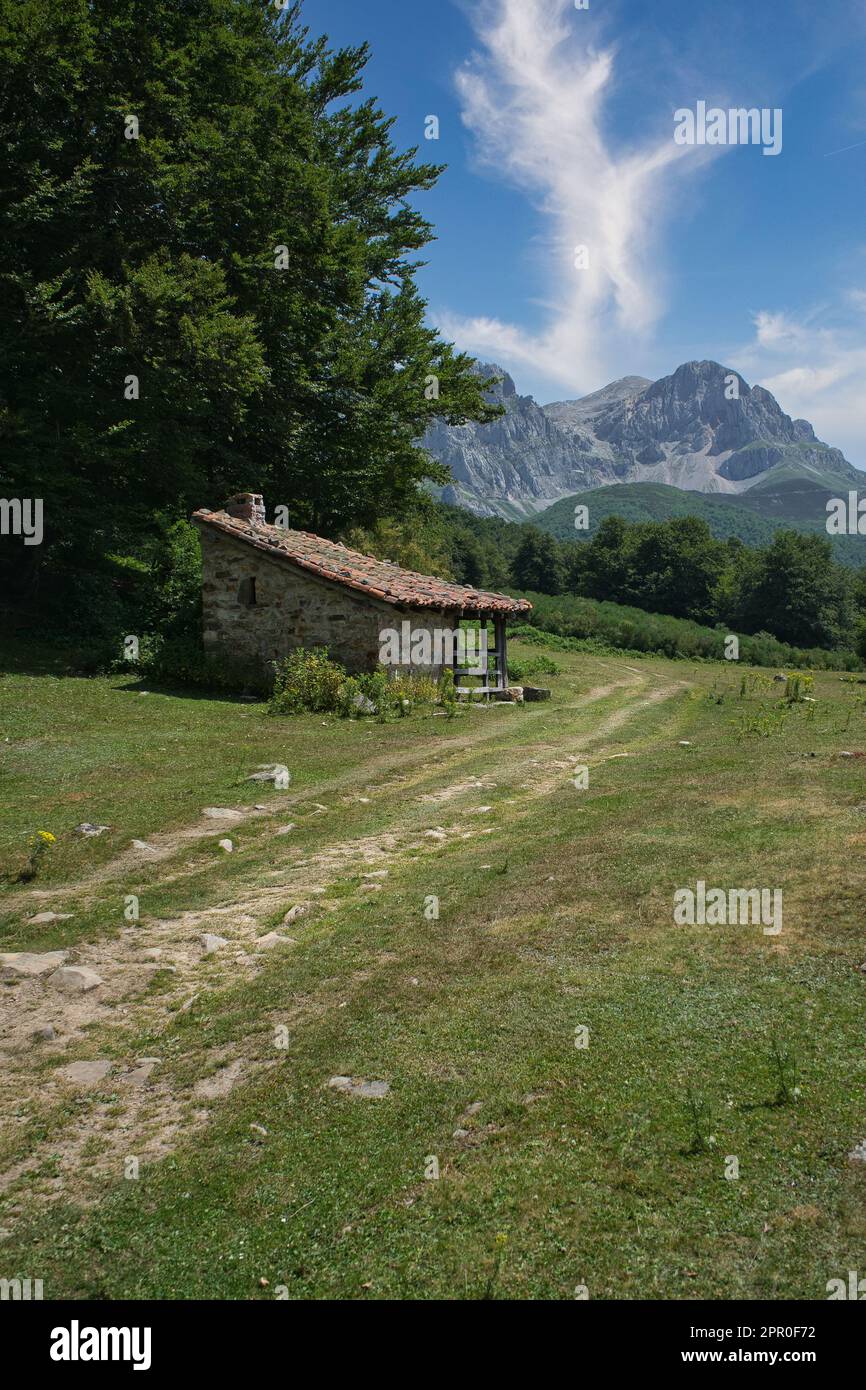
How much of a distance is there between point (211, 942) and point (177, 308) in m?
20.0

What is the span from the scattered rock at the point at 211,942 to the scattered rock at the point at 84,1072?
5.11ft

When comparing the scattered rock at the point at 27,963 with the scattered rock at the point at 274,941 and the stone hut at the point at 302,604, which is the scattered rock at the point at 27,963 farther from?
the stone hut at the point at 302,604

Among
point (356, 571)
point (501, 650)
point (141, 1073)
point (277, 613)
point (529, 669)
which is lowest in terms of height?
point (141, 1073)

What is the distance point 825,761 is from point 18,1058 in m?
11.0

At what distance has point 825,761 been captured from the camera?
38.5ft

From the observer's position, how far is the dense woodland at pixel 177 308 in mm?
20422

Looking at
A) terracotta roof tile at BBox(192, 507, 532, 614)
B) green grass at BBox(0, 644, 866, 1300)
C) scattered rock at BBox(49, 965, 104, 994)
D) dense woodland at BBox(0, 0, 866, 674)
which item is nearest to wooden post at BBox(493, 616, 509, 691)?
terracotta roof tile at BBox(192, 507, 532, 614)

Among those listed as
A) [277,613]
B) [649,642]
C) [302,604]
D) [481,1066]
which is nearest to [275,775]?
[481,1066]

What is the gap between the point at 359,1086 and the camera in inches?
183

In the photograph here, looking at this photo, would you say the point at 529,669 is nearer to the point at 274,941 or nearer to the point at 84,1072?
the point at 274,941

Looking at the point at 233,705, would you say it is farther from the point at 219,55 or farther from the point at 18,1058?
the point at 219,55

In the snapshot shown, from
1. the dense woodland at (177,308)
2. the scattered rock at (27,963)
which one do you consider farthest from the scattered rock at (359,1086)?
the dense woodland at (177,308)
